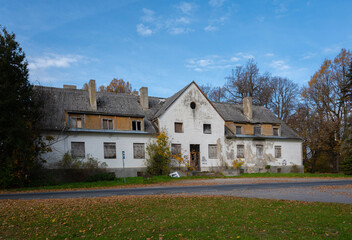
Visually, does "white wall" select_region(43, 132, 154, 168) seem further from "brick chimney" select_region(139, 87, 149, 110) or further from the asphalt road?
the asphalt road

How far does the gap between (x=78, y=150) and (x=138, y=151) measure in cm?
601

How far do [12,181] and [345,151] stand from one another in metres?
32.7

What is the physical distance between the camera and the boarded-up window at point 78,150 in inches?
1079

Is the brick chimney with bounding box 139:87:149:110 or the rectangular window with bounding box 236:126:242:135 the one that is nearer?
the brick chimney with bounding box 139:87:149:110

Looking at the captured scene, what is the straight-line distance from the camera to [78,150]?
2766 cm

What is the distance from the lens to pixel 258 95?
51125 mm

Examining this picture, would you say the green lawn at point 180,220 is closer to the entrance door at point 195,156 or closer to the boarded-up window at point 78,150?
the boarded-up window at point 78,150

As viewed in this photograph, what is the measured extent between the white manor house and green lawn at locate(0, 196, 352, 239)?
16.8m

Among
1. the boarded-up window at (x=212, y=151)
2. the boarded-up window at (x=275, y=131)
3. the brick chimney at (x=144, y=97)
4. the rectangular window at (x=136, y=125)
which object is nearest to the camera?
the rectangular window at (x=136, y=125)

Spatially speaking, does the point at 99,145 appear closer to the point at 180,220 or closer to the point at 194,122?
the point at 194,122

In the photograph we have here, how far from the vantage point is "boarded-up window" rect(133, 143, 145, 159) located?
30130 millimetres

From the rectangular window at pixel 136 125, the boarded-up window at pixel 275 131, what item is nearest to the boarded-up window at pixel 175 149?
the rectangular window at pixel 136 125

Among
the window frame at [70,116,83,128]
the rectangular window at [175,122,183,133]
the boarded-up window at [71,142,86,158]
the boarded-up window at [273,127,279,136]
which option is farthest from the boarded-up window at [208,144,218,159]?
the window frame at [70,116,83,128]

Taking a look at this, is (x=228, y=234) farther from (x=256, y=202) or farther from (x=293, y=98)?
(x=293, y=98)
